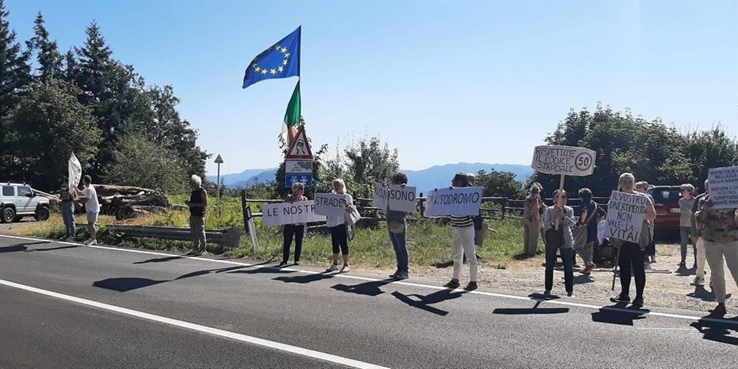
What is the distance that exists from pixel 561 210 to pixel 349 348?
4836mm

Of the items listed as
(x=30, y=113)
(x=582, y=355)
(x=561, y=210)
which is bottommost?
(x=582, y=355)

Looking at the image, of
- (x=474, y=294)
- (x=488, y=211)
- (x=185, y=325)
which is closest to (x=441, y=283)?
(x=474, y=294)

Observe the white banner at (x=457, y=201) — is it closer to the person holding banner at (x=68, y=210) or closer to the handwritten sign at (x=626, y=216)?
the handwritten sign at (x=626, y=216)

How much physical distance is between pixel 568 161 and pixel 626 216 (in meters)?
1.79

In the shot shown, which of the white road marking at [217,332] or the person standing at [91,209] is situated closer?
the white road marking at [217,332]

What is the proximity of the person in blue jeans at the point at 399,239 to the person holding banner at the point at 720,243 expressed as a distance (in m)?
4.71

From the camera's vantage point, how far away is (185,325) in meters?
6.69

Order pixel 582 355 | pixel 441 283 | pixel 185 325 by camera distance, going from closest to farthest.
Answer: pixel 582 355 → pixel 185 325 → pixel 441 283

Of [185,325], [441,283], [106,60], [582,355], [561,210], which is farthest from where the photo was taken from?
[106,60]

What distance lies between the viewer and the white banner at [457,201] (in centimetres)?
973

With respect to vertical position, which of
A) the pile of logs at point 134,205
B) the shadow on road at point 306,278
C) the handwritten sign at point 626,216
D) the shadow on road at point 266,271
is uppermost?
the handwritten sign at point 626,216

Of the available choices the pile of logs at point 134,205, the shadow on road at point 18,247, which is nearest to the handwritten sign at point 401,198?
the shadow on road at point 18,247

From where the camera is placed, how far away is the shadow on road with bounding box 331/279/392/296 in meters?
8.83

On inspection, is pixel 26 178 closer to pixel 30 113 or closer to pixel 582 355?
pixel 30 113
